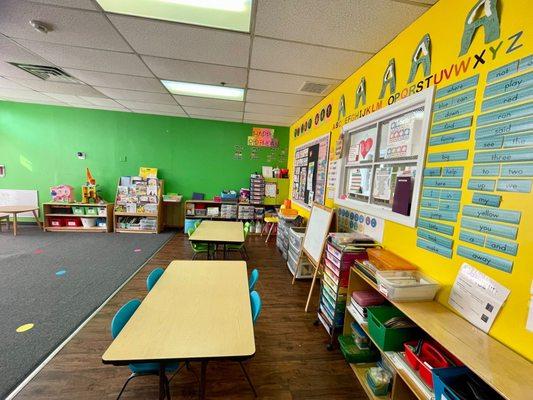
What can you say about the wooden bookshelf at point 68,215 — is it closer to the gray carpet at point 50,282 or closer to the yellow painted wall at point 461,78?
the gray carpet at point 50,282

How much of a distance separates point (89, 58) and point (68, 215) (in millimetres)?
3959

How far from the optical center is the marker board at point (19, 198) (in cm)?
522

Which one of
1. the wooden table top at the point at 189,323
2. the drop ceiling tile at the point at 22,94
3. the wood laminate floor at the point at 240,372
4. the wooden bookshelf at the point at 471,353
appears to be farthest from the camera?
the drop ceiling tile at the point at 22,94

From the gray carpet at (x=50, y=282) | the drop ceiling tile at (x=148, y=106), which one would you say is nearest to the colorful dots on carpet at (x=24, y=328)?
the gray carpet at (x=50, y=282)

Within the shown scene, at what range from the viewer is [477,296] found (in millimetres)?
1260

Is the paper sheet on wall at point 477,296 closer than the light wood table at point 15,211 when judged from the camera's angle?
Yes

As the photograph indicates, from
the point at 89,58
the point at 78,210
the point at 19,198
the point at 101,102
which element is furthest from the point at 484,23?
the point at 19,198

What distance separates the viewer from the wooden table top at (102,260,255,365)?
1.11 metres

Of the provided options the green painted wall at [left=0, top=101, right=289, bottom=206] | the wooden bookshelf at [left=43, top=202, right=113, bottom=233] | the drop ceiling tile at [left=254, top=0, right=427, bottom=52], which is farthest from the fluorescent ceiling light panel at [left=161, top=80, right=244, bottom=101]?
the wooden bookshelf at [left=43, top=202, right=113, bottom=233]

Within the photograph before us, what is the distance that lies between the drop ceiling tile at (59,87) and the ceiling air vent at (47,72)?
0.18m

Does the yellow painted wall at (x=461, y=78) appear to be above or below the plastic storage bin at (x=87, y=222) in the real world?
above

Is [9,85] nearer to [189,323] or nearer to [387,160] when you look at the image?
[189,323]

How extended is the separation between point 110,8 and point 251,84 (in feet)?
5.70

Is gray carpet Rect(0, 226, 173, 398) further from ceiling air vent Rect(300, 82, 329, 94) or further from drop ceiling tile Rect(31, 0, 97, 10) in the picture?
ceiling air vent Rect(300, 82, 329, 94)
